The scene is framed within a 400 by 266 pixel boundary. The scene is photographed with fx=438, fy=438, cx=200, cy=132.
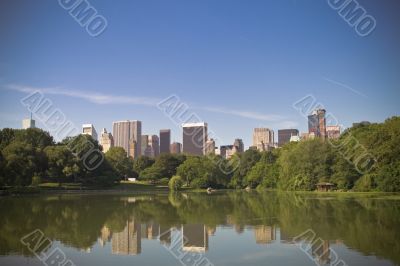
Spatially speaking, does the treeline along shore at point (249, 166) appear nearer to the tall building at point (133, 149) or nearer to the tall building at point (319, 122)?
the tall building at point (319, 122)

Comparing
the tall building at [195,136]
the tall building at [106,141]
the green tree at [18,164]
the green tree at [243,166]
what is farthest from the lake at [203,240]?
the tall building at [106,141]

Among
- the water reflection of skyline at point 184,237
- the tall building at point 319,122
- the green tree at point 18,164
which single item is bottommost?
the water reflection of skyline at point 184,237

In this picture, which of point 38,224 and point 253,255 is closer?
point 253,255

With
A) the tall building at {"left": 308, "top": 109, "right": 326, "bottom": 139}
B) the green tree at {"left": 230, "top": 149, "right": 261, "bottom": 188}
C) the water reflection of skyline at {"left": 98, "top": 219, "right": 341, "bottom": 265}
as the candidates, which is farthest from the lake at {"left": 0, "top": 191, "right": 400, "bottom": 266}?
the tall building at {"left": 308, "top": 109, "right": 326, "bottom": 139}

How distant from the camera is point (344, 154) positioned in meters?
55.9

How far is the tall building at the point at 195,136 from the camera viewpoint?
14006 centimetres

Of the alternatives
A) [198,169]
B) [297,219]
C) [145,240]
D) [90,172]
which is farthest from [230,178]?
[145,240]

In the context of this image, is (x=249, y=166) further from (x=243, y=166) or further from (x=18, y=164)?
(x=18, y=164)

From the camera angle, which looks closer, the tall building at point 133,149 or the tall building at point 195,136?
the tall building at point 195,136

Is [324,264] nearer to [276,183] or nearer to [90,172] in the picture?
[90,172]

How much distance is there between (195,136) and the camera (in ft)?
522

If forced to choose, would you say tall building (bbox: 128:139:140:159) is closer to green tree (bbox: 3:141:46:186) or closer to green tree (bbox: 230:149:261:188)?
green tree (bbox: 230:149:261:188)

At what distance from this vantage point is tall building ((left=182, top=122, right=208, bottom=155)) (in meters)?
140

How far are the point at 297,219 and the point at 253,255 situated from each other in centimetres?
966
